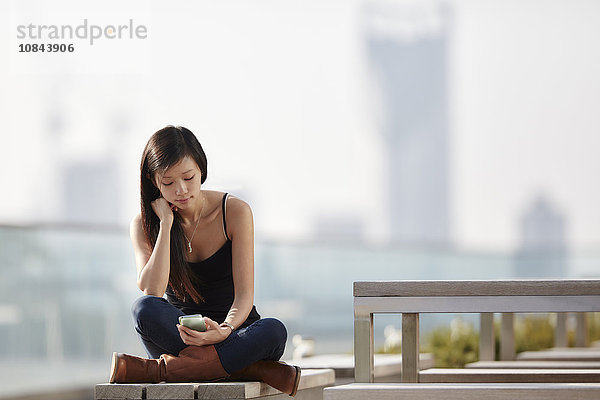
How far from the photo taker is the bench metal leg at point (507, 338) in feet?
14.3

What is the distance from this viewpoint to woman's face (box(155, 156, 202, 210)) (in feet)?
8.39

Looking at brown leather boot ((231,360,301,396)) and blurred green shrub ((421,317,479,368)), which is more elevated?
brown leather boot ((231,360,301,396))

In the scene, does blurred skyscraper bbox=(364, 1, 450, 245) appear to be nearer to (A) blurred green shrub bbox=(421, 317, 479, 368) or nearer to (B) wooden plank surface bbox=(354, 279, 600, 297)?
(A) blurred green shrub bbox=(421, 317, 479, 368)

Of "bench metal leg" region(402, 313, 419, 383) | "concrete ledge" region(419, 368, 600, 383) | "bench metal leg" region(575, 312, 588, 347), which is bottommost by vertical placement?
"bench metal leg" region(575, 312, 588, 347)

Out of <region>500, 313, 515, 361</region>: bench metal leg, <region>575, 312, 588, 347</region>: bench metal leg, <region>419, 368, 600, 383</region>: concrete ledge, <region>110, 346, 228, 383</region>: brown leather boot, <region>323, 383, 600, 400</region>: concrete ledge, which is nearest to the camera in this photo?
<region>323, 383, 600, 400</region>: concrete ledge

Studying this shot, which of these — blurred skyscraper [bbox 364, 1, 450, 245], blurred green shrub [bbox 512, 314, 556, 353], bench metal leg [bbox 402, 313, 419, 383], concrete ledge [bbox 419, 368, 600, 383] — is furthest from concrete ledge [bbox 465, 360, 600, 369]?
blurred skyscraper [bbox 364, 1, 450, 245]

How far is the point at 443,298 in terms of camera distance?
8.33 ft

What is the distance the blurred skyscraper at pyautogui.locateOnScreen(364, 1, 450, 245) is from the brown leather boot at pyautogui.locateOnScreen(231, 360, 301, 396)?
11333 mm

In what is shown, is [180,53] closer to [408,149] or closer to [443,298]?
[408,149]

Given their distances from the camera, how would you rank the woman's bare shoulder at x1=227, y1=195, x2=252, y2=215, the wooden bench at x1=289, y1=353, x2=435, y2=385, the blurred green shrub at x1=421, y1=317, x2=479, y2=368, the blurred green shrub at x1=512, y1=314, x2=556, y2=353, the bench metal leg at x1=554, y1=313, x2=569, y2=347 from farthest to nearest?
the blurred green shrub at x1=512, y1=314, x2=556, y2=353, the blurred green shrub at x1=421, y1=317, x2=479, y2=368, the bench metal leg at x1=554, y1=313, x2=569, y2=347, the wooden bench at x1=289, y1=353, x2=435, y2=385, the woman's bare shoulder at x1=227, y1=195, x2=252, y2=215

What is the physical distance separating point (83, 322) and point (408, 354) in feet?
12.4

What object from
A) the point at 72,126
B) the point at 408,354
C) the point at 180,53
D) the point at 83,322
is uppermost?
the point at 180,53

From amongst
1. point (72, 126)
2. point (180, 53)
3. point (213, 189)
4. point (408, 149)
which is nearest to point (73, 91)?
point (72, 126)

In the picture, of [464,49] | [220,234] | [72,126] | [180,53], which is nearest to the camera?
[220,234]
